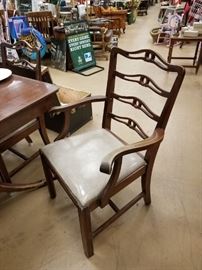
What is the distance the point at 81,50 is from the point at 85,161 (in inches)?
111

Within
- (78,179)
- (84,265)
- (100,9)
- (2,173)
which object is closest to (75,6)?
(100,9)

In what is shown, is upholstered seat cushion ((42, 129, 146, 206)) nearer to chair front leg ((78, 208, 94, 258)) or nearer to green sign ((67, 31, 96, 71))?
chair front leg ((78, 208, 94, 258))

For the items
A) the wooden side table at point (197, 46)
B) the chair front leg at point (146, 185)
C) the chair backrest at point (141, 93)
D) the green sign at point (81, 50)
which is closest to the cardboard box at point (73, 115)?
the chair backrest at point (141, 93)

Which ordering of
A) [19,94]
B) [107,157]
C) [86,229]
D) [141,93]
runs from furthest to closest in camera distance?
[141,93], [19,94], [86,229], [107,157]

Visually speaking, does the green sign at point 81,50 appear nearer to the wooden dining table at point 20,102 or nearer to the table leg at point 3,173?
the wooden dining table at point 20,102

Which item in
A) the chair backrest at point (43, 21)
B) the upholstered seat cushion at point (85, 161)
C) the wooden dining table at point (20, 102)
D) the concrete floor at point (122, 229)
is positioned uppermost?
the chair backrest at point (43, 21)

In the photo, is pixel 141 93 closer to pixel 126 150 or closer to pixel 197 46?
pixel 197 46

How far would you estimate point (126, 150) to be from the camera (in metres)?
0.99

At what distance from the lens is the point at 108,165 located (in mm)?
890

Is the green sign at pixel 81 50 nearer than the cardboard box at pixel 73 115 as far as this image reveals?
No

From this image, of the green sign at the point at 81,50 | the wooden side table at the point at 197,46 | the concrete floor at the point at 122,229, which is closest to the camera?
the concrete floor at the point at 122,229

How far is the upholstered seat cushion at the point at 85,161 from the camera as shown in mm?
1116

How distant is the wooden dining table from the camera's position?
116cm

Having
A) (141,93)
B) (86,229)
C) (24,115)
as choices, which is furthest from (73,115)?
(86,229)
